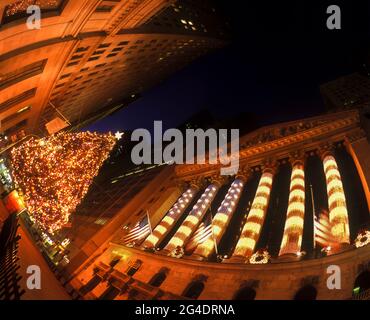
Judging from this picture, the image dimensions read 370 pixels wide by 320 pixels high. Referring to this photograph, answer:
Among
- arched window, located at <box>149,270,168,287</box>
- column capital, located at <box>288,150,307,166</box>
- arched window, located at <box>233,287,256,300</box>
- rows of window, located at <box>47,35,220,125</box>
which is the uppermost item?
rows of window, located at <box>47,35,220,125</box>

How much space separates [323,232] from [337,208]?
2656 millimetres

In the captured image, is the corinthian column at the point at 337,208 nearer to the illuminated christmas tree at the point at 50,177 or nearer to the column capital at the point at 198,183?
the column capital at the point at 198,183

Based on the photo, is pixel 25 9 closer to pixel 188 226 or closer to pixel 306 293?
pixel 188 226

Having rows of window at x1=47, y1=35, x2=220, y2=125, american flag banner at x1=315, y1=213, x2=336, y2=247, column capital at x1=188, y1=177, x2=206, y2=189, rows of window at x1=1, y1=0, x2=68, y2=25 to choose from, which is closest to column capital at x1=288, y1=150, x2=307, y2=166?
column capital at x1=188, y1=177, x2=206, y2=189

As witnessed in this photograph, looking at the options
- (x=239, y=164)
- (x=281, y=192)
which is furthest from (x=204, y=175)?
(x=281, y=192)

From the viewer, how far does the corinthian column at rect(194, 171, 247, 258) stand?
82.8 feet

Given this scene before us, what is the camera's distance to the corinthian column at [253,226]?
905 inches

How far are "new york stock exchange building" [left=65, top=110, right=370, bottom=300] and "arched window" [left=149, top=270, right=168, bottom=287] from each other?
8 centimetres

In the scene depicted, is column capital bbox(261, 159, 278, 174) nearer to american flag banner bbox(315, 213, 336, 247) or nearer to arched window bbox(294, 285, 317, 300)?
american flag banner bbox(315, 213, 336, 247)

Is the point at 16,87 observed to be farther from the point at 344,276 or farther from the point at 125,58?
the point at 344,276

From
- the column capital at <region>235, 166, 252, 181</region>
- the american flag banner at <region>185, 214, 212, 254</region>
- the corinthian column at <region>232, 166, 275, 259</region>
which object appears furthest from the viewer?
the column capital at <region>235, 166, 252, 181</region>

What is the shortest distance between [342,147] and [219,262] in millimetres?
18274

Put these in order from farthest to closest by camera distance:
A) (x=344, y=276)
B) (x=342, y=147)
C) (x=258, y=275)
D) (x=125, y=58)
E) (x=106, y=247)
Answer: (x=125, y=58), (x=106, y=247), (x=342, y=147), (x=258, y=275), (x=344, y=276)
